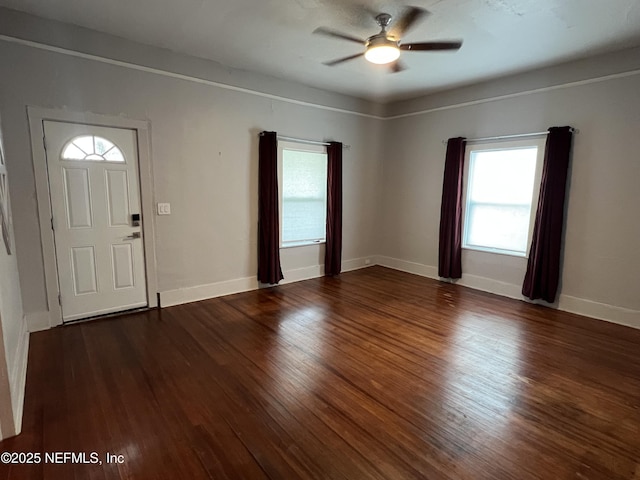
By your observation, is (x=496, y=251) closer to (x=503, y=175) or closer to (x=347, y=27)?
(x=503, y=175)

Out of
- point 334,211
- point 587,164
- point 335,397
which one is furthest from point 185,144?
point 587,164

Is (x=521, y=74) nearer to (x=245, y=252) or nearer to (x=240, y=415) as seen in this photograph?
(x=245, y=252)

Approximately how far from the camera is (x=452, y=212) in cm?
507

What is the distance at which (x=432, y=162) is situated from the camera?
544 centimetres

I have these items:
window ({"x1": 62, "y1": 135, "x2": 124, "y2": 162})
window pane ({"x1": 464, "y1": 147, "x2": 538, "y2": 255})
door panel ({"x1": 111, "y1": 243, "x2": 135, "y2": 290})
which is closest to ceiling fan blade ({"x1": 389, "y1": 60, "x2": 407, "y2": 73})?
window pane ({"x1": 464, "y1": 147, "x2": 538, "y2": 255})

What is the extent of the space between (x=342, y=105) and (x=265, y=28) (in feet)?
7.92

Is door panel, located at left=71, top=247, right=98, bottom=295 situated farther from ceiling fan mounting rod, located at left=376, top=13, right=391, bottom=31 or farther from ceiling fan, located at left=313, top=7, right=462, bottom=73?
ceiling fan mounting rod, located at left=376, top=13, right=391, bottom=31

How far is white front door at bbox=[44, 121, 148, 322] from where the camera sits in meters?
3.33

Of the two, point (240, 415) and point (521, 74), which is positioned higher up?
point (521, 74)

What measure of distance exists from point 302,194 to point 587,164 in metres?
3.60

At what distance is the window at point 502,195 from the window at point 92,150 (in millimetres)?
4577

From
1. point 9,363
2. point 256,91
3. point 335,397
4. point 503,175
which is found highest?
point 256,91

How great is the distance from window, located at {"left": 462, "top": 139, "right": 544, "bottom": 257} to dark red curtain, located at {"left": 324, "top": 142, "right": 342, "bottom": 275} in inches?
75.7

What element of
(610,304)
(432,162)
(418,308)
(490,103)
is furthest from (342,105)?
(610,304)
